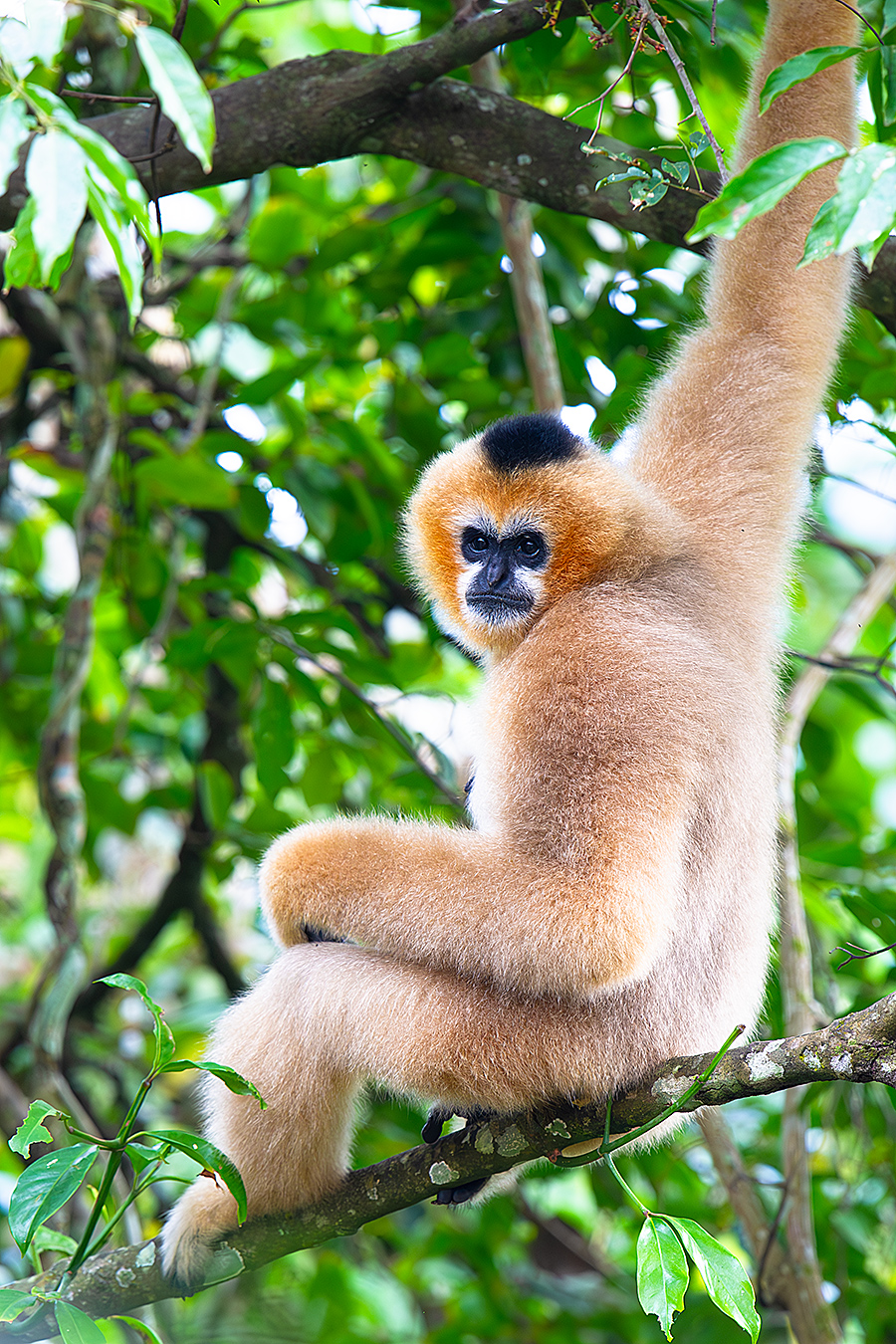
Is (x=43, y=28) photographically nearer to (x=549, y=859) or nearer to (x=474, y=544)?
(x=549, y=859)

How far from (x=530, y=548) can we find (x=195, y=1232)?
73.5 inches

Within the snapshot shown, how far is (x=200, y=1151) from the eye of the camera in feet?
6.59

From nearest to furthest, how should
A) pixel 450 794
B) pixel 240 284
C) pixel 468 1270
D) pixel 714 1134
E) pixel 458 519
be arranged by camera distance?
pixel 458 519, pixel 714 1134, pixel 450 794, pixel 240 284, pixel 468 1270

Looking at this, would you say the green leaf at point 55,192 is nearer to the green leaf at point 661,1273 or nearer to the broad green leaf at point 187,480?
the green leaf at point 661,1273

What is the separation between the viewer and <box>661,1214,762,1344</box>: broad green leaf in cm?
187

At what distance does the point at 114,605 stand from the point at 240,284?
1.84m

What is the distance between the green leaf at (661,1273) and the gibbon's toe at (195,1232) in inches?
46.9


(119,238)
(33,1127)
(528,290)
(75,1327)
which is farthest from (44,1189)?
(528,290)

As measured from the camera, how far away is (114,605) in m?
5.91

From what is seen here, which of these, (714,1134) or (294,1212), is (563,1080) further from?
(714,1134)

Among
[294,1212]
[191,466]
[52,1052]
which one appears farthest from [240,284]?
[294,1212]

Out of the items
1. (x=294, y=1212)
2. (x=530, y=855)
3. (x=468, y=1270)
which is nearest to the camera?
(x=530, y=855)

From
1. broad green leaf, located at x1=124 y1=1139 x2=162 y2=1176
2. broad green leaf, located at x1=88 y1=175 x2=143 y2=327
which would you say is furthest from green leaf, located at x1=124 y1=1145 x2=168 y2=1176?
broad green leaf, located at x1=88 y1=175 x2=143 y2=327

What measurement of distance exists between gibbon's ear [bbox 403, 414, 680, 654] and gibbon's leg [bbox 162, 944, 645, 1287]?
996 mm
